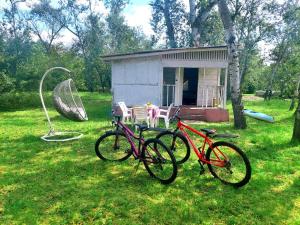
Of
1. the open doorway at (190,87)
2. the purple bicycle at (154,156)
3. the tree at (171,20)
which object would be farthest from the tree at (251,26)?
the purple bicycle at (154,156)

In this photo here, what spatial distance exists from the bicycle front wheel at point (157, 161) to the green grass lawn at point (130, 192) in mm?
168

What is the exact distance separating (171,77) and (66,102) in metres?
6.15

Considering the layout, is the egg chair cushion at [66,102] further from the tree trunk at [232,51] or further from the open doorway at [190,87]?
the open doorway at [190,87]

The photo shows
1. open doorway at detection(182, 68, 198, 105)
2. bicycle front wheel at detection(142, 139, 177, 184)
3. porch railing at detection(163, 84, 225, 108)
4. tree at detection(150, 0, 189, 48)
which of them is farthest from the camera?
tree at detection(150, 0, 189, 48)

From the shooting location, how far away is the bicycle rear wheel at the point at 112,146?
232 inches

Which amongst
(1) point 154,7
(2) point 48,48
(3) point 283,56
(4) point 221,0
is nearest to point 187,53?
(4) point 221,0

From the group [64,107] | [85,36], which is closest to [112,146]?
[64,107]

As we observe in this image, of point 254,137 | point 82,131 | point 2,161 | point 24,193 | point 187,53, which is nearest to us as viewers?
point 24,193

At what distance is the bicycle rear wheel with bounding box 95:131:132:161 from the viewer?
5.89 metres

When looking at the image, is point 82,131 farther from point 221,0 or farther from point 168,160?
point 221,0

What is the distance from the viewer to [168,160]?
4.93m

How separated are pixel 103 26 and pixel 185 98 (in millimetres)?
19308

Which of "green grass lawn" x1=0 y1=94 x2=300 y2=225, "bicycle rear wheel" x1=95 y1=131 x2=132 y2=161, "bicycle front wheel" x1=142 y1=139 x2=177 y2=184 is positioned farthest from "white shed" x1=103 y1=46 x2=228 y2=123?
"bicycle front wheel" x1=142 y1=139 x2=177 y2=184

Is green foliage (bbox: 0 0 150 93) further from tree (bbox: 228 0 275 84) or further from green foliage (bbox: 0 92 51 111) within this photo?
tree (bbox: 228 0 275 84)
